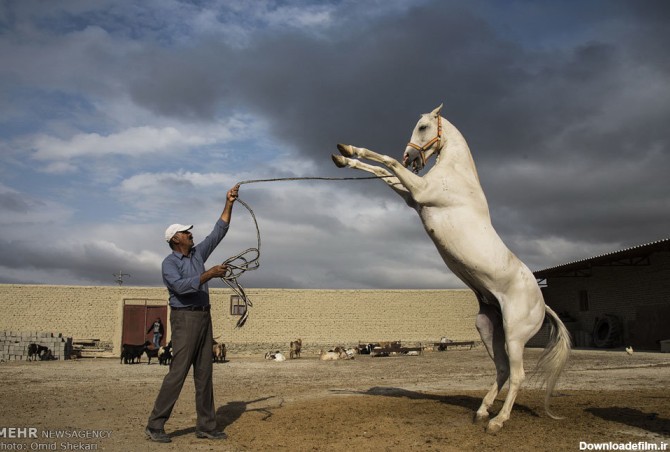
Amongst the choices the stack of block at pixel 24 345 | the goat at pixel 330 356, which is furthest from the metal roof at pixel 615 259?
the stack of block at pixel 24 345

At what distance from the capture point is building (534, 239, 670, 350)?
22781mm

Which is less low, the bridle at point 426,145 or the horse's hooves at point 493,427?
the bridle at point 426,145

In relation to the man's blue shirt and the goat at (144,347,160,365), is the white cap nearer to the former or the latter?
the man's blue shirt

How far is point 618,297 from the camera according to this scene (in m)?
25.5

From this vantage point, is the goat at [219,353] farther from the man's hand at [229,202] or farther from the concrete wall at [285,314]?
the man's hand at [229,202]

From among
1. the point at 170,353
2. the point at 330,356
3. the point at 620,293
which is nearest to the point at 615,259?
the point at 620,293

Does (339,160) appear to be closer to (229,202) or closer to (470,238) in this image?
(229,202)

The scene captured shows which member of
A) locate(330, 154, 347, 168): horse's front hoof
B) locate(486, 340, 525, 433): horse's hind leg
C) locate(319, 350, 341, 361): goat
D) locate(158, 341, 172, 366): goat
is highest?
locate(330, 154, 347, 168): horse's front hoof

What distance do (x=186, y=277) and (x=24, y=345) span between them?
20305 millimetres

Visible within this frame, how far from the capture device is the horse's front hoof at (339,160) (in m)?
5.96

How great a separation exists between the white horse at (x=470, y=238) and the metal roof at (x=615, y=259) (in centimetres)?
1754

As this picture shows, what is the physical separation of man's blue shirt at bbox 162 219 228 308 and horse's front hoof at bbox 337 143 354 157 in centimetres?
181

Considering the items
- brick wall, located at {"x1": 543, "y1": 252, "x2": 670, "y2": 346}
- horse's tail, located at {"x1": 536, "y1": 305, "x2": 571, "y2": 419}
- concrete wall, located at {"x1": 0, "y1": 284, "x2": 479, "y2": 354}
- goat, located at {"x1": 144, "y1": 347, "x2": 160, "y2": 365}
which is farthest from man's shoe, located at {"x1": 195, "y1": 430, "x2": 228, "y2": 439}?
concrete wall, located at {"x1": 0, "y1": 284, "x2": 479, "y2": 354}

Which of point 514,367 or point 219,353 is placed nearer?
point 514,367
